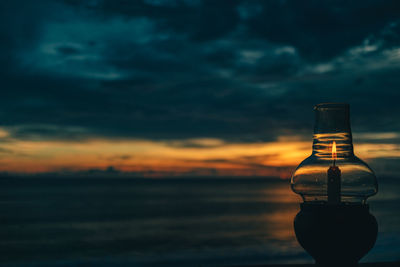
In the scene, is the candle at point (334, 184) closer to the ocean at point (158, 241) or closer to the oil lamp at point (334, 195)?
the oil lamp at point (334, 195)

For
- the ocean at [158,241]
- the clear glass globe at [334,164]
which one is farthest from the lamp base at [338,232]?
the ocean at [158,241]

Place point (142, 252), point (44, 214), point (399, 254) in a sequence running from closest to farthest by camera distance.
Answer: point (399, 254) < point (142, 252) < point (44, 214)

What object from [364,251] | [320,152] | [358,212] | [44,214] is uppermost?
[320,152]

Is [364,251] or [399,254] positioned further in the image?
[399,254]

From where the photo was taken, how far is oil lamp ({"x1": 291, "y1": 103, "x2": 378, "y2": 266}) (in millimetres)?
1946

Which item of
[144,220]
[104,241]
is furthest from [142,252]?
[144,220]

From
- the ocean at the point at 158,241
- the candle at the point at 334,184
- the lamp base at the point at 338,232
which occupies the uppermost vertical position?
the candle at the point at 334,184

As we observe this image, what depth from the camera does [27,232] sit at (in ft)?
63.7

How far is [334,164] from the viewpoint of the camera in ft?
6.97

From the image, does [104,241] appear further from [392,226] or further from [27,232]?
[392,226]

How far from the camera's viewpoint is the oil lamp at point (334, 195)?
6.39 feet

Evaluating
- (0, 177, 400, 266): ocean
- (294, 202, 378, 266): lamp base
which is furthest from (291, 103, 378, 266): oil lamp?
(0, 177, 400, 266): ocean

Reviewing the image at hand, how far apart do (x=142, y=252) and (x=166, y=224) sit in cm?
859

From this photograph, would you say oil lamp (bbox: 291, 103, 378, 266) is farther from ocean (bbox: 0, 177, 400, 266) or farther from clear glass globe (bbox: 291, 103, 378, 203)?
ocean (bbox: 0, 177, 400, 266)
